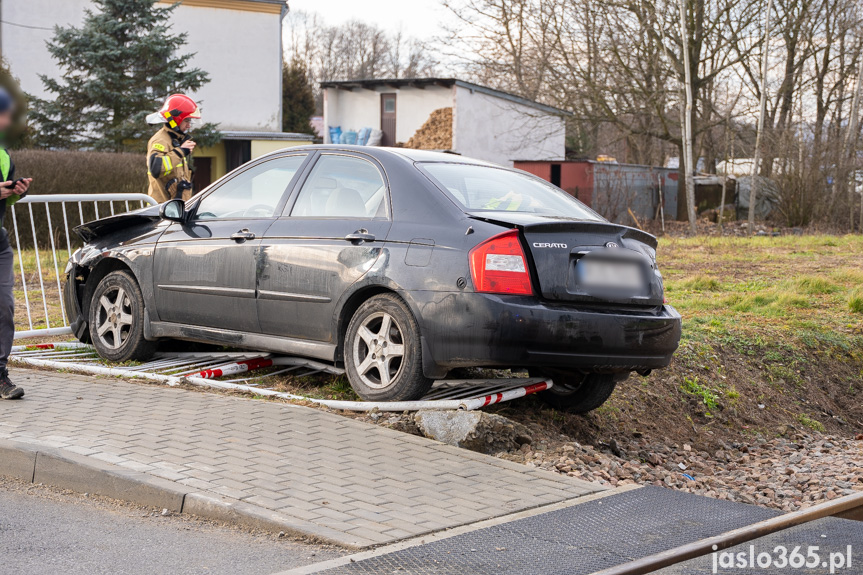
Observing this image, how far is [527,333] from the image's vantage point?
5.23 meters

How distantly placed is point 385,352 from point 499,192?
127cm

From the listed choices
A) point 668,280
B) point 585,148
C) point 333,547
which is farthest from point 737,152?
point 333,547

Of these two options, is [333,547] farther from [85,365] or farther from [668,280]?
[668,280]

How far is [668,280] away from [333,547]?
10506 millimetres

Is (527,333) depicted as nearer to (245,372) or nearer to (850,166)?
(245,372)

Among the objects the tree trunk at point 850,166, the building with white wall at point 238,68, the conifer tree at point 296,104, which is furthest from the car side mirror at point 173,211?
the conifer tree at point 296,104

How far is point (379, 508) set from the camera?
422 centimetres

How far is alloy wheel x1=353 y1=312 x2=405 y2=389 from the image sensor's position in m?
5.75

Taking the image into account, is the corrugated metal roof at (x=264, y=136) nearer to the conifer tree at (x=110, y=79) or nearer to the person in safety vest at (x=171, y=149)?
the conifer tree at (x=110, y=79)

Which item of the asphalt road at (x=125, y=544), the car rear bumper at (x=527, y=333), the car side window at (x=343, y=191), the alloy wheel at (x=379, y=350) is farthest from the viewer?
the car side window at (x=343, y=191)

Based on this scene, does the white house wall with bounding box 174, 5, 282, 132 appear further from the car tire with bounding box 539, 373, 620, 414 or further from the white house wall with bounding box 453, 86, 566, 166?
the car tire with bounding box 539, 373, 620, 414

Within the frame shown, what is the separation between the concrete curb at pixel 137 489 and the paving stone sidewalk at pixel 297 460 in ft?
0.11

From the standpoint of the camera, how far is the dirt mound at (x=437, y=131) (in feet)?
110

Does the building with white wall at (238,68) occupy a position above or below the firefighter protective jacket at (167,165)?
above
